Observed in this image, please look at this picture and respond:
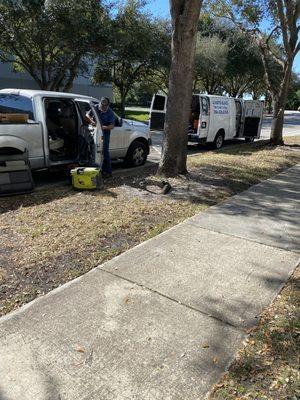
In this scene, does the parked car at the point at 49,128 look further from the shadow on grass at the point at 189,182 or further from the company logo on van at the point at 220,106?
the company logo on van at the point at 220,106

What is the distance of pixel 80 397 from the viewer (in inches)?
99.2

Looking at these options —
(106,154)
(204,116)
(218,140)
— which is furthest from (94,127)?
(218,140)

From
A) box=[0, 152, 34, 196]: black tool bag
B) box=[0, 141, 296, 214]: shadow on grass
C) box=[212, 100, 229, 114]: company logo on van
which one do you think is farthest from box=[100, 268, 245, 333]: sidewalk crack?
box=[212, 100, 229, 114]: company logo on van

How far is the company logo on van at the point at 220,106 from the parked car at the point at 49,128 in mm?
5729

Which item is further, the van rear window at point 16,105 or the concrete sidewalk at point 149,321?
the van rear window at point 16,105

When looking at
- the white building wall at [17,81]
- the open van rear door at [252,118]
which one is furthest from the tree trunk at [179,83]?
the white building wall at [17,81]

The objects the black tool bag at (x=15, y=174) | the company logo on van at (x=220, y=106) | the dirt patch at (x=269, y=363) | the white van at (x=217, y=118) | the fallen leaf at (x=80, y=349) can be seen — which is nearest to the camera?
the dirt patch at (x=269, y=363)

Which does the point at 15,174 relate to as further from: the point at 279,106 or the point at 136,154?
the point at 279,106

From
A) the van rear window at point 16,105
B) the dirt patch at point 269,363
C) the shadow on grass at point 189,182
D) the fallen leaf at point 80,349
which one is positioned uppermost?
the van rear window at point 16,105

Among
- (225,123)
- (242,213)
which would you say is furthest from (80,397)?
(225,123)

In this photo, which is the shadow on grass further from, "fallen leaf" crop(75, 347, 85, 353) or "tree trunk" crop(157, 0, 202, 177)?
"fallen leaf" crop(75, 347, 85, 353)

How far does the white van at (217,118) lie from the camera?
45.2 ft

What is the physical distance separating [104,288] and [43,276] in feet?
2.28

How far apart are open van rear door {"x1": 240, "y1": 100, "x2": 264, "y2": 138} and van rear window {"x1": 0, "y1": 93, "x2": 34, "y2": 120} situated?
36.2 ft
